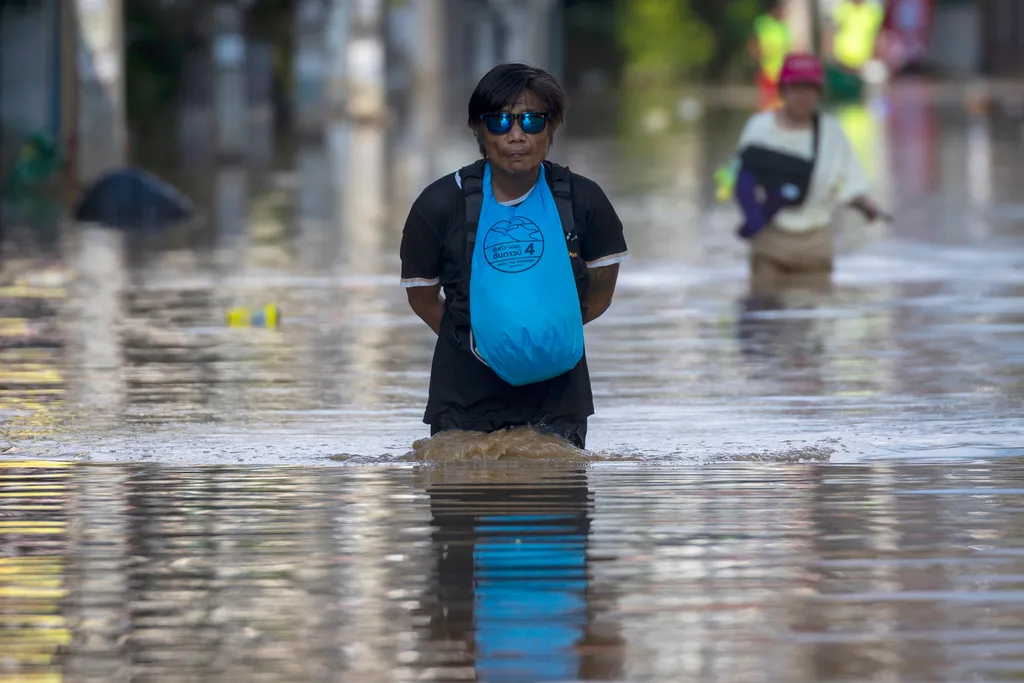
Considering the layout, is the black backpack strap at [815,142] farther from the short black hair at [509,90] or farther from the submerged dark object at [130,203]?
the submerged dark object at [130,203]

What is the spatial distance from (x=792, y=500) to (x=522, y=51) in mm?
46157

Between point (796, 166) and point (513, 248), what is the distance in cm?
713

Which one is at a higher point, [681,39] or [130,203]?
[681,39]

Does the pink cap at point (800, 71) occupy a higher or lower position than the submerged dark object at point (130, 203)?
higher

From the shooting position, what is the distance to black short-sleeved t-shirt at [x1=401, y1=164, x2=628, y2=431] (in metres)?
7.91

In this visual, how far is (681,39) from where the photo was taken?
6284cm

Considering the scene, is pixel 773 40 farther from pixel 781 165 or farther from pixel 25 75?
pixel 781 165

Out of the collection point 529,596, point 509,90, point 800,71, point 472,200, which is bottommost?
point 529,596

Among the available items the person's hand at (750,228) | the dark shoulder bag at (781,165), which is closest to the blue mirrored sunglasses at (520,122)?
the dark shoulder bag at (781,165)

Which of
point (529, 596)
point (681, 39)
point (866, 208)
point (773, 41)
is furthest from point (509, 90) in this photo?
point (681, 39)

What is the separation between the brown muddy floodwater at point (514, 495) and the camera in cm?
602

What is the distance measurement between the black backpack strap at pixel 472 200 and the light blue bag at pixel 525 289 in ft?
0.09

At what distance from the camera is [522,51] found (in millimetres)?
53531

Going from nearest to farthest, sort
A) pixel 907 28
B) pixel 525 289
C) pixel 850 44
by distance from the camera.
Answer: pixel 525 289
pixel 850 44
pixel 907 28
